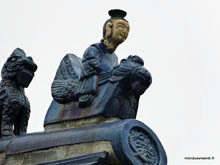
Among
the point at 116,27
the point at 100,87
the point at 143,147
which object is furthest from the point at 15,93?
the point at 143,147

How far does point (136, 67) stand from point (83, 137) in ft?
3.42

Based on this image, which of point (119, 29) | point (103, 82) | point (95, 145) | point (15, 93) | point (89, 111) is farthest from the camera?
point (15, 93)

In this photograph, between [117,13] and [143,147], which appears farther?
[117,13]

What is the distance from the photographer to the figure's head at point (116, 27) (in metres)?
8.58

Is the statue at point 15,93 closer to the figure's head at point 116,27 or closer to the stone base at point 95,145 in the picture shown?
the stone base at point 95,145

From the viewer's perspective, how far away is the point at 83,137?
780cm

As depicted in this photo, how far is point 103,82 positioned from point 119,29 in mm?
774

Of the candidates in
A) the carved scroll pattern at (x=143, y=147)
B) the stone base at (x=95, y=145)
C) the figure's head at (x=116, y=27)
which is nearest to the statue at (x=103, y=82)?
the figure's head at (x=116, y=27)

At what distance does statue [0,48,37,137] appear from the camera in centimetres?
907

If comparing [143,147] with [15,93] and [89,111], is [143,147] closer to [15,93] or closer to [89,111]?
[89,111]

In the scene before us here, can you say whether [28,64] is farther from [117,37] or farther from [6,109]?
[117,37]

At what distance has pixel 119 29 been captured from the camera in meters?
8.57

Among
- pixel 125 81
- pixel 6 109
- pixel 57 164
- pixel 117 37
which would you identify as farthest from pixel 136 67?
pixel 6 109

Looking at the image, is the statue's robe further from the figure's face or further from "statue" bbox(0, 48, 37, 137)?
"statue" bbox(0, 48, 37, 137)
